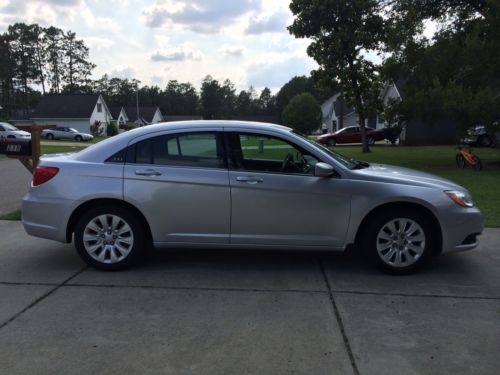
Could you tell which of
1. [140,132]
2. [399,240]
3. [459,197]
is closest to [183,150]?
[140,132]

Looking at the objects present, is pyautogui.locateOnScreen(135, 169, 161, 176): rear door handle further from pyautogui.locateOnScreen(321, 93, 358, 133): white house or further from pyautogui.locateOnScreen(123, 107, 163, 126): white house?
pyautogui.locateOnScreen(123, 107, 163, 126): white house

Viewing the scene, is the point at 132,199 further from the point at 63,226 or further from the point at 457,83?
the point at 457,83

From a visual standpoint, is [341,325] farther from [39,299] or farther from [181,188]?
[39,299]

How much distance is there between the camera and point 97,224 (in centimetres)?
526

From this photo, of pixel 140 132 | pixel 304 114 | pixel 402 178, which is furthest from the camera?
pixel 304 114

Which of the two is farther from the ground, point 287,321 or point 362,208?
point 362,208

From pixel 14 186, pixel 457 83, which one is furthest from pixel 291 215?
pixel 457 83

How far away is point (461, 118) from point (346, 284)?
38.2ft

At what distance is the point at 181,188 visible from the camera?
5168mm

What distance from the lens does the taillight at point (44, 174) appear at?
5.30 m

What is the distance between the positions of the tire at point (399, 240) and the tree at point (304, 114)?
60.2 meters

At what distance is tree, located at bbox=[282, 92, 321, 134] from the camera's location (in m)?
65.5

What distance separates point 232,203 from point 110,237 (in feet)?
4.54

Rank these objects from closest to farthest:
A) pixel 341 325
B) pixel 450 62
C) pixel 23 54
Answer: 1. pixel 341 325
2. pixel 450 62
3. pixel 23 54
